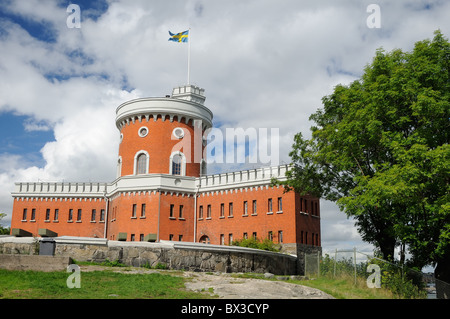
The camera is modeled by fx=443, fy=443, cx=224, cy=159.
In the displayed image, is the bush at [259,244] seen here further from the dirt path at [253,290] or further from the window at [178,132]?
the dirt path at [253,290]

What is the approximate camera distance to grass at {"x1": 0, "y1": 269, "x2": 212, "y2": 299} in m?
12.6

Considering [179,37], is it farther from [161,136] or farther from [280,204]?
[280,204]

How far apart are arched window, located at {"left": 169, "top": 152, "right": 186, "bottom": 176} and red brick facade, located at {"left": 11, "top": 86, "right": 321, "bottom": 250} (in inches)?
3.6

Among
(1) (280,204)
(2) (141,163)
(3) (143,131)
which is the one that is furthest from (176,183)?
(1) (280,204)

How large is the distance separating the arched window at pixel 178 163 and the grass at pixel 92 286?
76.0ft

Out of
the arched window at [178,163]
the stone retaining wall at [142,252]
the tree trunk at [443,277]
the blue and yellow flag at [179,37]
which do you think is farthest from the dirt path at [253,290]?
the blue and yellow flag at [179,37]

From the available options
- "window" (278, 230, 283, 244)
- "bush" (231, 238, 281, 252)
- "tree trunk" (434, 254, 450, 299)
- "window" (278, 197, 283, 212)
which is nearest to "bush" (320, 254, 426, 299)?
"tree trunk" (434, 254, 450, 299)

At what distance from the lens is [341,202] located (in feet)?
68.6

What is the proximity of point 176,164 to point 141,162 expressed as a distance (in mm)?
3180

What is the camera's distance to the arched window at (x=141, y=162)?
1569 inches

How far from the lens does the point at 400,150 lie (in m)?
18.8
